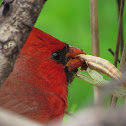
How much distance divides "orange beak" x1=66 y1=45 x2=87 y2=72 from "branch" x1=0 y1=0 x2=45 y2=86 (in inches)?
28.3

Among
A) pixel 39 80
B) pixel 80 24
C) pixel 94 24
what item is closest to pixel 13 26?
pixel 39 80

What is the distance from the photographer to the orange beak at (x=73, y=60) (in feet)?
4.73

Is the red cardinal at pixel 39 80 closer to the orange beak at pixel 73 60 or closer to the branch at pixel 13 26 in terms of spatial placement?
the orange beak at pixel 73 60

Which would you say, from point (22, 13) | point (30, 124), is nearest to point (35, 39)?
point (22, 13)

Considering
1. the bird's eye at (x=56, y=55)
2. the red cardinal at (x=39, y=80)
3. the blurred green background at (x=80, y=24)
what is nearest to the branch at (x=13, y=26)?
the red cardinal at (x=39, y=80)

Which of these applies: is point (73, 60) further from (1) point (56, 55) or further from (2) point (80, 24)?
(2) point (80, 24)

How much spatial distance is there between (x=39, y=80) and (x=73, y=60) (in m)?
0.20

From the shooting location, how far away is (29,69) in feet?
4.51

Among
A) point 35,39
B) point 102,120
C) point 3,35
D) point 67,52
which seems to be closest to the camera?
point 102,120

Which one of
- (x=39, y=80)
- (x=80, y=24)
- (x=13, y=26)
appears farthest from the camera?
(x=80, y=24)

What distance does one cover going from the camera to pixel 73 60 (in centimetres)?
147

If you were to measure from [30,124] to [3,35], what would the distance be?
0.36m

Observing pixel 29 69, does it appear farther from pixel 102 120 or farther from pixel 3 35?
pixel 102 120

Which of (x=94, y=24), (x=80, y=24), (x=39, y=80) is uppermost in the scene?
(x=94, y=24)
